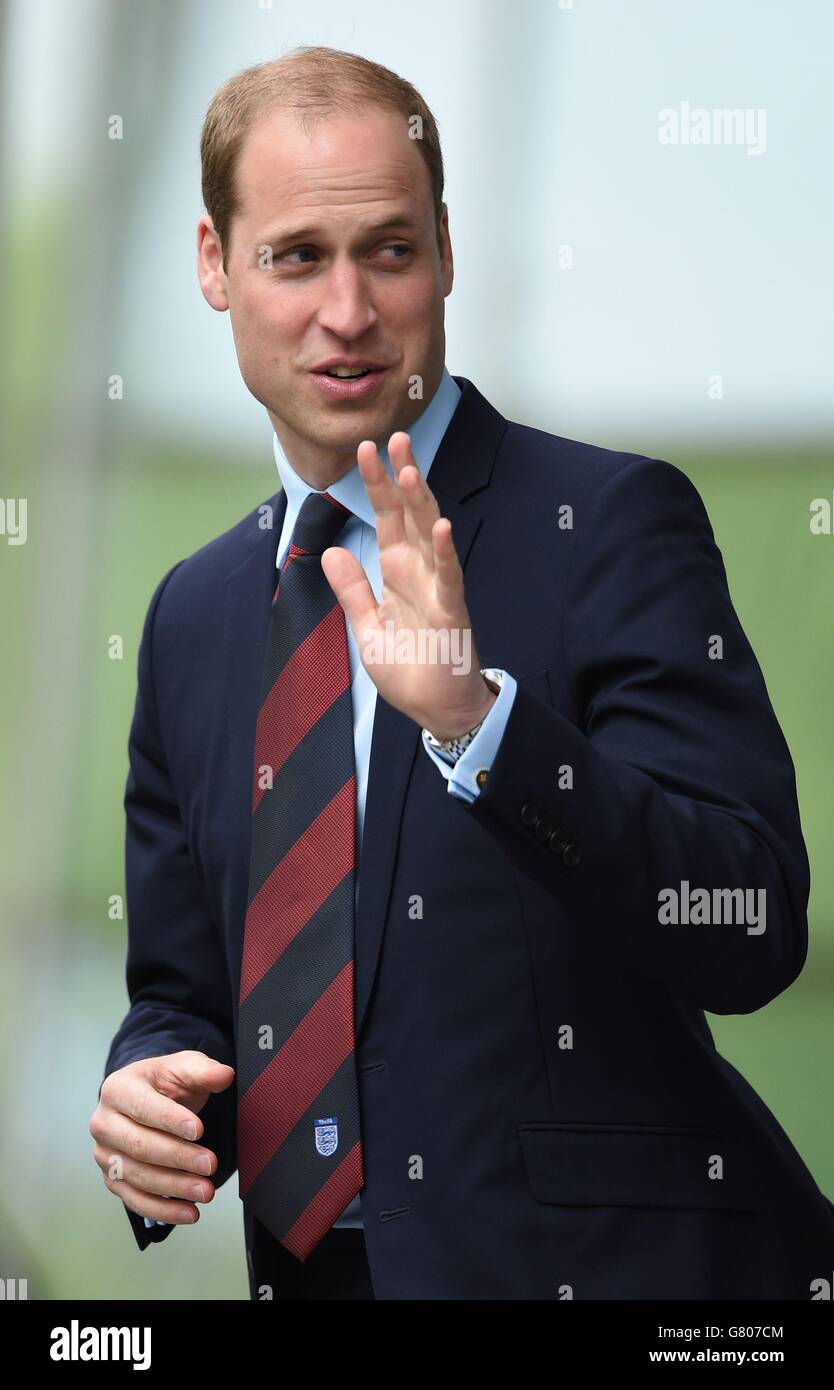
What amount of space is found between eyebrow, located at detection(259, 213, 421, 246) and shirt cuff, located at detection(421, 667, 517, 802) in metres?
0.54

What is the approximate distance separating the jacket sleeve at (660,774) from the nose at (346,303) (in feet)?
0.87

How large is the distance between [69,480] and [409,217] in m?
1.35

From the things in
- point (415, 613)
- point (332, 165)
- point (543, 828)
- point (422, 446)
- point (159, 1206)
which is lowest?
point (159, 1206)

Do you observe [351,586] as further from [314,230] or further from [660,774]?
[314,230]

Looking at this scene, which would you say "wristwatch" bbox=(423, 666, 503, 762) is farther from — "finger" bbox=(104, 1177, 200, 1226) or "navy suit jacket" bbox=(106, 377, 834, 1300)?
"finger" bbox=(104, 1177, 200, 1226)

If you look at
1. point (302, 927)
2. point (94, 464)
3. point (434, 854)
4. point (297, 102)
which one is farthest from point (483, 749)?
point (94, 464)

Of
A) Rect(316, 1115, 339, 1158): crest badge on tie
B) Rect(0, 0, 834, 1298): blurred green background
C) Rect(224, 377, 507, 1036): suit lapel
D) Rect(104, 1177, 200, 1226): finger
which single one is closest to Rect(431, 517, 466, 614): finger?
Rect(224, 377, 507, 1036): suit lapel

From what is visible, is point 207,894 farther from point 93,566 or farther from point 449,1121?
point 93,566

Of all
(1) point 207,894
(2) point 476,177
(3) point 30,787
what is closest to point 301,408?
(1) point 207,894

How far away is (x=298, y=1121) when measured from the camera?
154 cm

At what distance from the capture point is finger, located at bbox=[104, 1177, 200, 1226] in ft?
5.04

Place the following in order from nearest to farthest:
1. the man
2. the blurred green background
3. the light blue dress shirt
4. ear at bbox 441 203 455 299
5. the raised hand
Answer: the raised hand < the man < the light blue dress shirt < ear at bbox 441 203 455 299 < the blurred green background

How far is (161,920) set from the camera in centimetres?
178

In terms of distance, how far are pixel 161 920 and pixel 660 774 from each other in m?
0.65
